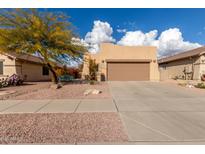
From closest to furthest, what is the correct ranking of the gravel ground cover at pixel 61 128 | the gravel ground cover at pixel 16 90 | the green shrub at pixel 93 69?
1. the gravel ground cover at pixel 61 128
2. the gravel ground cover at pixel 16 90
3. the green shrub at pixel 93 69

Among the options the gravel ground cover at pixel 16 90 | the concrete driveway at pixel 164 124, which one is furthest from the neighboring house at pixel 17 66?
the concrete driveway at pixel 164 124

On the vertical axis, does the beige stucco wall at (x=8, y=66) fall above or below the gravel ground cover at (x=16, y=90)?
above

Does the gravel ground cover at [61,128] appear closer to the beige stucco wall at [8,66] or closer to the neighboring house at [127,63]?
the beige stucco wall at [8,66]

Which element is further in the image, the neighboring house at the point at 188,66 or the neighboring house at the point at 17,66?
the neighboring house at the point at 188,66

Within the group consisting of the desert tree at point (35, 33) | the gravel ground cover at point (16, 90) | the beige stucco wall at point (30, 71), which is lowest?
the gravel ground cover at point (16, 90)

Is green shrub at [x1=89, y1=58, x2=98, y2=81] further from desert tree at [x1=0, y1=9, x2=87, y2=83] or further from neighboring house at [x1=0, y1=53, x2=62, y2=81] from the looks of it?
desert tree at [x1=0, y1=9, x2=87, y2=83]

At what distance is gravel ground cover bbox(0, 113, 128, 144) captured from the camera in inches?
156

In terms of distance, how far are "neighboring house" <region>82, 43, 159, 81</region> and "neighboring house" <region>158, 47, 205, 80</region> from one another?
3.74 meters

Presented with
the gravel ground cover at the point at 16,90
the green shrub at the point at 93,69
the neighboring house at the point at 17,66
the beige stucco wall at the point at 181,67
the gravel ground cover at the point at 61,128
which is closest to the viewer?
the gravel ground cover at the point at 61,128

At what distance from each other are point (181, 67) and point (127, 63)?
7.87 m

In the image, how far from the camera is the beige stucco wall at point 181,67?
19.9m

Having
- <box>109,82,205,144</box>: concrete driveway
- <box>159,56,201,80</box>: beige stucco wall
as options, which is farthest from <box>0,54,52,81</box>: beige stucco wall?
<box>159,56,201,80</box>: beige stucco wall

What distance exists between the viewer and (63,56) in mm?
15602
